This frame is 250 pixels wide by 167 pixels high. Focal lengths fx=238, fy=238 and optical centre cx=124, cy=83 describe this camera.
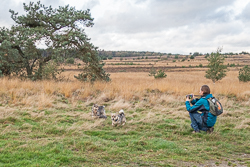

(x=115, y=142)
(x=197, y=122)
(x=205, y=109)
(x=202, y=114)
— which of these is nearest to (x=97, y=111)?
(x=115, y=142)

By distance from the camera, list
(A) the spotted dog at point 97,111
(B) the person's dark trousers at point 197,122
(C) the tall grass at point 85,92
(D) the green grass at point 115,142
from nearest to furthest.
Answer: (D) the green grass at point 115,142, (B) the person's dark trousers at point 197,122, (A) the spotted dog at point 97,111, (C) the tall grass at point 85,92

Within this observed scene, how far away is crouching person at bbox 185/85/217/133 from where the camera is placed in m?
6.96

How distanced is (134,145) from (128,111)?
4.36m

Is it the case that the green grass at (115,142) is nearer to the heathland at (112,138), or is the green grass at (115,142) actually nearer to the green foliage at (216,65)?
the heathland at (112,138)

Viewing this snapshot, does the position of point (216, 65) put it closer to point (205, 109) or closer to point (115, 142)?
point (205, 109)

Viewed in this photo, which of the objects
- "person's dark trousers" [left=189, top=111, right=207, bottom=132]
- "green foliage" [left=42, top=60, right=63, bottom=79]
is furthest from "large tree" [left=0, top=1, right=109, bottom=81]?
"person's dark trousers" [left=189, top=111, right=207, bottom=132]

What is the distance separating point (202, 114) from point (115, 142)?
2.82 meters

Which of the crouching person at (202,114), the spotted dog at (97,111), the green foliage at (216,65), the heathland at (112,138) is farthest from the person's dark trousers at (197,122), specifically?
the green foliage at (216,65)

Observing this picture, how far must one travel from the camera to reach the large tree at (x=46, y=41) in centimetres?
1684

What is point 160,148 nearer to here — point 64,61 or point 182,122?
point 182,122

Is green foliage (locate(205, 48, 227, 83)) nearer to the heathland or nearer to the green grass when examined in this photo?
the heathland

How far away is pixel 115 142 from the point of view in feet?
20.3

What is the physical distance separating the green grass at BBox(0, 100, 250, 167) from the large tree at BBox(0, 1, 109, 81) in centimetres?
924

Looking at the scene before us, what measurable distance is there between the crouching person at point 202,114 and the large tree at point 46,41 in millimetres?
11379
